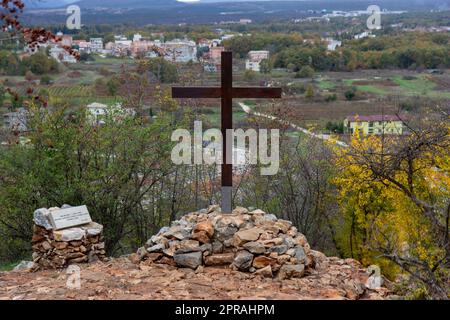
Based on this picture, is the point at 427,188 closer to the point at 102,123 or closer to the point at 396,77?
the point at 102,123

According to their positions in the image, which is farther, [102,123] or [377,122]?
[377,122]

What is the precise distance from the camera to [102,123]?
38.7ft

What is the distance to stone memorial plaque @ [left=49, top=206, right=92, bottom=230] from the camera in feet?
25.4

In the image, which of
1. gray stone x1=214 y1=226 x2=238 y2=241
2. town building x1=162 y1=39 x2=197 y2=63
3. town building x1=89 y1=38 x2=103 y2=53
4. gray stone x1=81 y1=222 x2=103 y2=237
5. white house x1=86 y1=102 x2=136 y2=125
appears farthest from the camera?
town building x1=89 y1=38 x2=103 y2=53

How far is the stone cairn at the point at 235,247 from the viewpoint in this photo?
22.7ft

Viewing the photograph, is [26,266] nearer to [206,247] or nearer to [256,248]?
[206,247]

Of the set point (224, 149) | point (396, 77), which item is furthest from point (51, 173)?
point (396, 77)

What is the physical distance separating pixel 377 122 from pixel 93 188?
6.90 meters

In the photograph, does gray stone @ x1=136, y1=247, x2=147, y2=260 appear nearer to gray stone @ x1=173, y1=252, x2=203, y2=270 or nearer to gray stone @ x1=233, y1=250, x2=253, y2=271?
gray stone @ x1=173, y1=252, x2=203, y2=270

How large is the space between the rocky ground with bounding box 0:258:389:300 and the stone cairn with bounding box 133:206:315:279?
0.42 ft

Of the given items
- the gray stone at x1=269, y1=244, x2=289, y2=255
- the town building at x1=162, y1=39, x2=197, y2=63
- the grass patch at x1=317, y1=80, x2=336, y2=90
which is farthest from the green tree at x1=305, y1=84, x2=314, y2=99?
the gray stone at x1=269, y1=244, x2=289, y2=255

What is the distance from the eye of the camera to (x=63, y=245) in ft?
25.1

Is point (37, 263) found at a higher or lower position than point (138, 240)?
higher

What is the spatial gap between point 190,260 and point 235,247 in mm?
610
